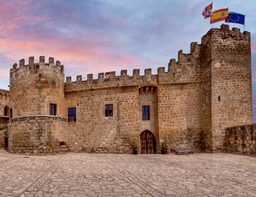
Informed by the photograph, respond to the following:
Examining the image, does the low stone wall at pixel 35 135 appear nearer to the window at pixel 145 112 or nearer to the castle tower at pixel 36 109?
the castle tower at pixel 36 109

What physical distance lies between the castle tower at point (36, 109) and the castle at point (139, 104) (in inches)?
2.9

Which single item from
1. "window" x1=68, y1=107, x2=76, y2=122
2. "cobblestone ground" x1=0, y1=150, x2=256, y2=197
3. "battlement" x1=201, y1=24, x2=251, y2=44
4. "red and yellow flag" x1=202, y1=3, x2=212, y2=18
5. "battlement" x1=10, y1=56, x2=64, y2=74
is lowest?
"cobblestone ground" x1=0, y1=150, x2=256, y2=197

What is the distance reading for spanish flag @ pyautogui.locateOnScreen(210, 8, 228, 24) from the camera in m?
18.1

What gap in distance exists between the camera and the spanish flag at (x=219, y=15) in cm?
1815

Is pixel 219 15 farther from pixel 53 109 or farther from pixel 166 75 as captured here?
pixel 53 109

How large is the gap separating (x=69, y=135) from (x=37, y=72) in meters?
6.23

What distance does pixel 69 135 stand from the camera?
21.3 meters

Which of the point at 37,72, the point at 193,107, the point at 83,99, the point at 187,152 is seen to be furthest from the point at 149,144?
the point at 37,72

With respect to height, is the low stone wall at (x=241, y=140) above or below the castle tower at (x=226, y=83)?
below

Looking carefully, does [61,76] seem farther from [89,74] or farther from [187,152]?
[187,152]

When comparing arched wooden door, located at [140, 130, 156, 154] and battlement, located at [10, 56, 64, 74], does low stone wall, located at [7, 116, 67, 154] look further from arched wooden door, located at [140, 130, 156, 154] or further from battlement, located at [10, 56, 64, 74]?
arched wooden door, located at [140, 130, 156, 154]

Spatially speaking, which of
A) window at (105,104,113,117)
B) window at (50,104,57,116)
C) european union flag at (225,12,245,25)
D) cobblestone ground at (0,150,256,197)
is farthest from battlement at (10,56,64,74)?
european union flag at (225,12,245,25)

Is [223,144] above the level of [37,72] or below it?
below

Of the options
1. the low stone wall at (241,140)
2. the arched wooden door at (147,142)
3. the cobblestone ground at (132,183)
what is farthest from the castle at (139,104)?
the cobblestone ground at (132,183)
